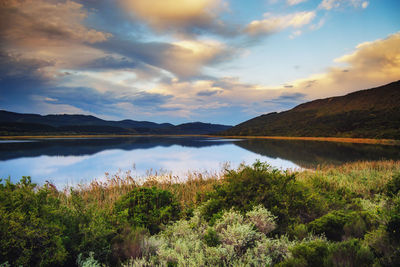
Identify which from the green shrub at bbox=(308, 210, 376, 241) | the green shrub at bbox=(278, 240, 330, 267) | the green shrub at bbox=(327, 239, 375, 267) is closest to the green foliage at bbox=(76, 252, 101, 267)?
the green shrub at bbox=(278, 240, 330, 267)

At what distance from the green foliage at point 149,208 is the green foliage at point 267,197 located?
112 centimetres

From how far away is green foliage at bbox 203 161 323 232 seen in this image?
239 inches

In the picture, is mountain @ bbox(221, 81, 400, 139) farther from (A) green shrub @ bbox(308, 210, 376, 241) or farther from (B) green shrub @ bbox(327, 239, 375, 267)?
(B) green shrub @ bbox(327, 239, 375, 267)

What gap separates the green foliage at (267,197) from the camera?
19.9ft

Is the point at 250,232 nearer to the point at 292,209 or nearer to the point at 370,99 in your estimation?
the point at 292,209

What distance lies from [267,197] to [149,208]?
3.44 metres

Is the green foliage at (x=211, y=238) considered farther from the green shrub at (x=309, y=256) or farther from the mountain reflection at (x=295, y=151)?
the mountain reflection at (x=295, y=151)

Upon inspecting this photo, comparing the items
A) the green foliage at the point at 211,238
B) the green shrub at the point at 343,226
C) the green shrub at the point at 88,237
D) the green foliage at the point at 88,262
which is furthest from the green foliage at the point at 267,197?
the green foliage at the point at 88,262

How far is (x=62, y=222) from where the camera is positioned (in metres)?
4.30

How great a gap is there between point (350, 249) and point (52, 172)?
30.1 metres

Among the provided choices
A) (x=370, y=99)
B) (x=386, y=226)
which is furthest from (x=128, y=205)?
(x=370, y=99)

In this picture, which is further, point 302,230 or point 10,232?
point 302,230

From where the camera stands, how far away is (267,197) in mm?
6230

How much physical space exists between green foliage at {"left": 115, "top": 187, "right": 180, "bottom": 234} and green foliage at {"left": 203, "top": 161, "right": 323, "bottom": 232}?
3.69 feet
